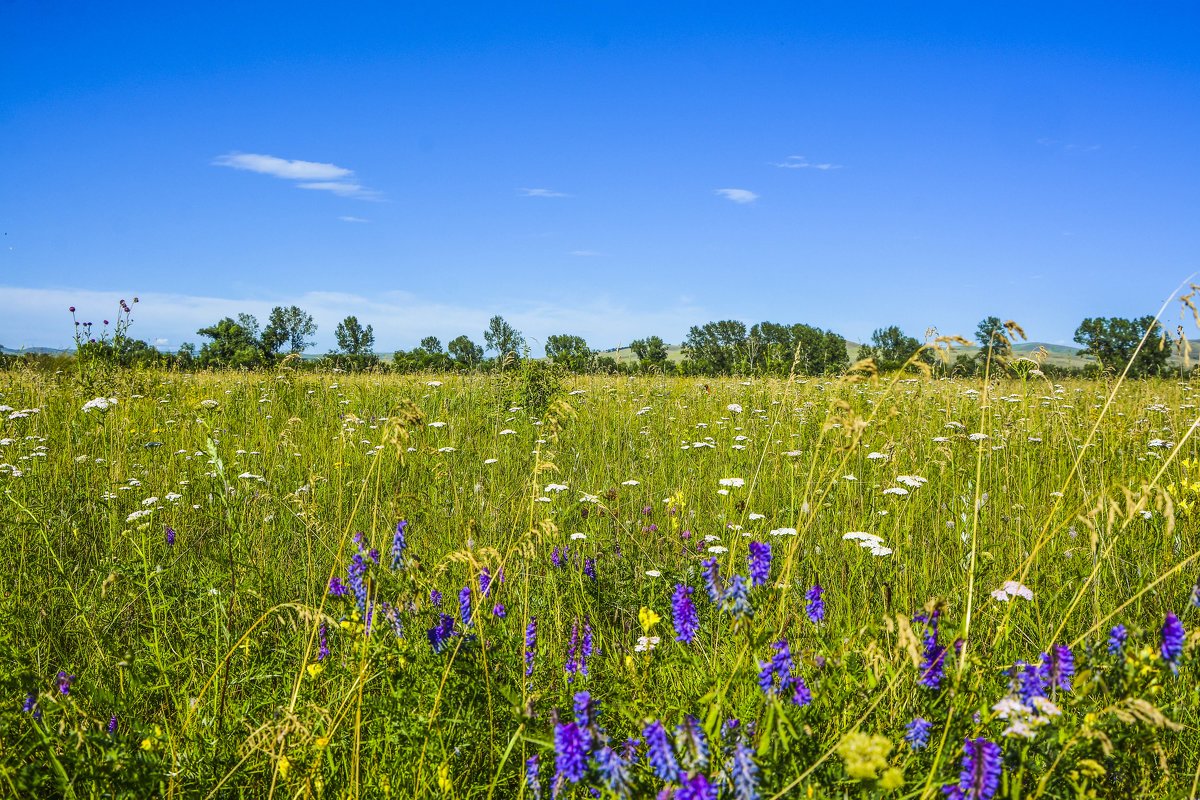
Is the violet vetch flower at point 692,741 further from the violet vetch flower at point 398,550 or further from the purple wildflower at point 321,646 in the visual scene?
the purple wildflower at point 321,646

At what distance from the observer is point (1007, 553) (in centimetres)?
353

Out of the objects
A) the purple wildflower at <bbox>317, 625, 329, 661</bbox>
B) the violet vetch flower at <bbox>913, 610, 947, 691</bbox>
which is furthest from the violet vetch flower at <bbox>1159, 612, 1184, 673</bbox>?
the purple wildflower at <bbox>317, 625, 329, 661</bbox>

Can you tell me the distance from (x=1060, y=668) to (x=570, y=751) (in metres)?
0.94

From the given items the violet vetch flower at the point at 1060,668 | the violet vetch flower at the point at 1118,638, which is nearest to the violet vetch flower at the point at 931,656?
the violet vetch flower at the point at 1060,668

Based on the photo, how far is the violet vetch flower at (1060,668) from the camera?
1.33m

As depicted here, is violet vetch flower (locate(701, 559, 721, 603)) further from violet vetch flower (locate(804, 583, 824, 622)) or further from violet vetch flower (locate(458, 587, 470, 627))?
violet vetch flower (locate(458, 587, 470, 627))

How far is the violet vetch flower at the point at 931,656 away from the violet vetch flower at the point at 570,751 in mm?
748

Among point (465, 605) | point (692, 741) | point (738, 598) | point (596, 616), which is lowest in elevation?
point (596, 616)

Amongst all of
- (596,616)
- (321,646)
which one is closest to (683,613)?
(596,616)

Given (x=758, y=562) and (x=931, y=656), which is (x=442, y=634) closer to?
(x=758, y=562)

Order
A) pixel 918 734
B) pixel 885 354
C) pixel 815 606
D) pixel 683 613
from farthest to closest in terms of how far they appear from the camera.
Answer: pixel 885 354
pixel 815 606
pixel 683 613
pixel 918 734

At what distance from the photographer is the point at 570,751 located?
1.18m

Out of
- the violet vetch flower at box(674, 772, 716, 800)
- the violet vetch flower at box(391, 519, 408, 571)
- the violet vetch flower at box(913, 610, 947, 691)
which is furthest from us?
the violet vetch flower at box(391, 519, 408, 571)

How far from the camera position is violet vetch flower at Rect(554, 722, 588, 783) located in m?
1.16
